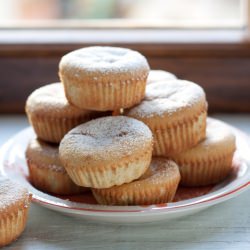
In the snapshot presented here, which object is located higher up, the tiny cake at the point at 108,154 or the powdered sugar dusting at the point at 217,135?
the tiny cake at the point at 108,154

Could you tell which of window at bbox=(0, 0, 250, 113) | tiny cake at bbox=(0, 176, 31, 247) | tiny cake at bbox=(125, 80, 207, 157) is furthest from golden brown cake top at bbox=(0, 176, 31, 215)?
window at bbox=(0, 0, 250, 113)

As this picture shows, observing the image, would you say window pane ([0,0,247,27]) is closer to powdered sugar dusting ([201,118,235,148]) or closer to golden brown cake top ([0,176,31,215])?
powdered sugar dusting ([201,118,235,148])

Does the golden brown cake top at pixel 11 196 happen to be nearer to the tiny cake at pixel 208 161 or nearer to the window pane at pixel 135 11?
the tiny cake at pixel 208 161

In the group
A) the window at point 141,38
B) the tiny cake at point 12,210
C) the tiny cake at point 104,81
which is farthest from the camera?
the window at point 141,38

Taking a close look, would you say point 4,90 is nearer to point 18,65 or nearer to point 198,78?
point 18,65

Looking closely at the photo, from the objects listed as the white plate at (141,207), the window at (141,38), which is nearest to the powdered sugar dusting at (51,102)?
the white plate at (141,207)

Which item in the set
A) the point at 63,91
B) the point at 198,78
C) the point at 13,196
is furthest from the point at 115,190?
the point at 198,78

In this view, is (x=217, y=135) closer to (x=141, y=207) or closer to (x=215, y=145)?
(x=215, y=145)

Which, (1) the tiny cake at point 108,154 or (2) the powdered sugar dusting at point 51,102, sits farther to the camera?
(2) the powdered sugar dusting at point 51,102
